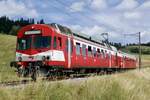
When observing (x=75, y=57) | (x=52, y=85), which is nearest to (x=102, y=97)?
(x=52, y=85)

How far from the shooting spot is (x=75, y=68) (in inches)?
904

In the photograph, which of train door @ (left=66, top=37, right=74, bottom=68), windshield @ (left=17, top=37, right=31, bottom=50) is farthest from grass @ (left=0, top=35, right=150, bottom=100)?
windshield @ (left=17, top=37, right=31, bottom=50)

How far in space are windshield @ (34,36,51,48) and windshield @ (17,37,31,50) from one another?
0.47 m

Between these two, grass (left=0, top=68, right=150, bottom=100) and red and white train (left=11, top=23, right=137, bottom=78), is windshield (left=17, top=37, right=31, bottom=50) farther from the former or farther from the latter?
grass (left=0, top=68, right=150, bottom=100)

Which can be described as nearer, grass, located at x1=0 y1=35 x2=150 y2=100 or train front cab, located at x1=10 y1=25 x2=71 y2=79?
grass, located at x1=0 y1=35 x2=150 y2=100

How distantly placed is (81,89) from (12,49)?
194 ft

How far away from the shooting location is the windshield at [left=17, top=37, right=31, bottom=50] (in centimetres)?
2038

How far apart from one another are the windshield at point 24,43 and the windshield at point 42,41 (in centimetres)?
47

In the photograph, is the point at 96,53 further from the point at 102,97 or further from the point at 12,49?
the point at 12,49

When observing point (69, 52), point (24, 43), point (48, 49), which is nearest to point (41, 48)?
point (48, 49)

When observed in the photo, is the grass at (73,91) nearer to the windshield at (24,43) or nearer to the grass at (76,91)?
the grass at (76,91)

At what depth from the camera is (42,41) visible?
20.0 m

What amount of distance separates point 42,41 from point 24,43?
1.28 metres

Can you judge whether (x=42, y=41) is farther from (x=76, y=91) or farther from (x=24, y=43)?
(x=76, y=91)
